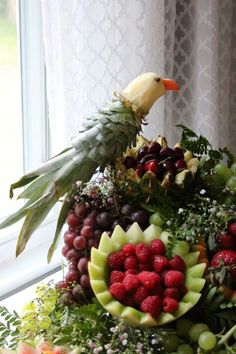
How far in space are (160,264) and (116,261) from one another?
6cm

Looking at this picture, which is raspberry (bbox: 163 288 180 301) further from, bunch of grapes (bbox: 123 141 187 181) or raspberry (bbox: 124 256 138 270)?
bunch of grapes (bbox: 123 141 187 181)

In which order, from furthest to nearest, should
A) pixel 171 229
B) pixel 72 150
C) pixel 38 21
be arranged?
pixel 38 21
pixel 72 150
pixel 171 229

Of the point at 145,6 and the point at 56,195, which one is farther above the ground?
the point at 145,6

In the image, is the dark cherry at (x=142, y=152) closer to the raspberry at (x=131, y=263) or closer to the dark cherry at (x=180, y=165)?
the dark cherry at (x=180, y=165)

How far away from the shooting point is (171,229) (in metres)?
0.94

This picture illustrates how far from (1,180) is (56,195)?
65 centimetres

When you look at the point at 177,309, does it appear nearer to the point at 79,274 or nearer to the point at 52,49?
the point at 79,274

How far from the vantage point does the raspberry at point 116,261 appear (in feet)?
2.84

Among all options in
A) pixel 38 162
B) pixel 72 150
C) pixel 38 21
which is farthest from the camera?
pixel 38 162

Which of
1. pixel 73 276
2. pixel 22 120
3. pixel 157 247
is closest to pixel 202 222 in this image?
pixel 157 247

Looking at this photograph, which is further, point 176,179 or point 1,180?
point 1,180

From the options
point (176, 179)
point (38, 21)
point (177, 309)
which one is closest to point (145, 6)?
point (38, 21)

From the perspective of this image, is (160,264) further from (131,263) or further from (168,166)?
(168,166)

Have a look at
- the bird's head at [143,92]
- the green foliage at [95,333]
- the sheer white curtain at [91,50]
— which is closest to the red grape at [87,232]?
the green foliage at [95,333]
